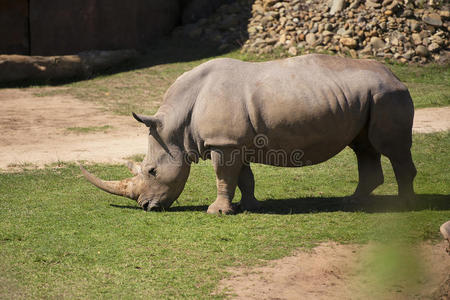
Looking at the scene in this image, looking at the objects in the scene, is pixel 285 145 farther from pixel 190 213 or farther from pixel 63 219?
pixel 63 219

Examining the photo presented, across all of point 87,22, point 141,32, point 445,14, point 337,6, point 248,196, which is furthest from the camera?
point 141,32

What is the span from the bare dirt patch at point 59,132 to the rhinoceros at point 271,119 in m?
3.59

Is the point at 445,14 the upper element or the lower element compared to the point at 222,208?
upper

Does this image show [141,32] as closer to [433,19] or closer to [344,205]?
[433,19]

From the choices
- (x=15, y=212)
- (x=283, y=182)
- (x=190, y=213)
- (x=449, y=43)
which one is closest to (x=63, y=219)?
(x=15, y=212)

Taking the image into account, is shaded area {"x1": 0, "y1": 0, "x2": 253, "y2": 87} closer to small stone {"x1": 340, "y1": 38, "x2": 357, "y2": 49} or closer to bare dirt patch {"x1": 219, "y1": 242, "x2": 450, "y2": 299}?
small stone {"x1": 340, "y1": 38, "x2": 357, "y2": 49}

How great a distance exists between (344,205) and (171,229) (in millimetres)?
2318

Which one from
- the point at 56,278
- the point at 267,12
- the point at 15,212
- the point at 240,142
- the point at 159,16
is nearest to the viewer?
the point at 56,278

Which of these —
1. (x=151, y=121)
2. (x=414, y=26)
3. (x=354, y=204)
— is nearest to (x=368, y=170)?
(x=354, y=204)

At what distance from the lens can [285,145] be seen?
281 inches

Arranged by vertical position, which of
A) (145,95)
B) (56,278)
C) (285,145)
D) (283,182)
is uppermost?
(285,145)

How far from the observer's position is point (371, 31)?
1747cm

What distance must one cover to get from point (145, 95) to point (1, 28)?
4.94 metres

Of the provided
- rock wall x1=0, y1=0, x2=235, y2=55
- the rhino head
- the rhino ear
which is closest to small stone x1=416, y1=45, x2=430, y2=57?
rock wall x1=0, y1=0, x2=235, y2=55
